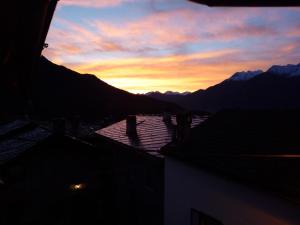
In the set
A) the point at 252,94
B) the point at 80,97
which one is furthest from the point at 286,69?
the point at 80,97

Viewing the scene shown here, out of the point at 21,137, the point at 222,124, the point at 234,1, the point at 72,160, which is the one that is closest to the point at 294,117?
the point at 222,124

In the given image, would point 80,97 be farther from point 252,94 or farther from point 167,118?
point 252,94

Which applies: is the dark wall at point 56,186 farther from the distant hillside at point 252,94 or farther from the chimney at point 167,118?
the distant hillside at point 252,94

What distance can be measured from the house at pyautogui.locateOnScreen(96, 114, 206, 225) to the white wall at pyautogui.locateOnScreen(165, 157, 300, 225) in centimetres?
157

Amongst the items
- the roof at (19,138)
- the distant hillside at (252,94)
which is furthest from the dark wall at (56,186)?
the distant hillside at (252,94)

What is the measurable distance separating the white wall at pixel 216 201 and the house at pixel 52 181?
8787 millimetres

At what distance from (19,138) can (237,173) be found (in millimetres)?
16639

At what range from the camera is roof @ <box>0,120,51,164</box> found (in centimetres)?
1992

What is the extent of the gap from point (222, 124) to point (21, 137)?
1407cm

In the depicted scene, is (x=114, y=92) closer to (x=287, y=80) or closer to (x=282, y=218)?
(x=287, y=80)

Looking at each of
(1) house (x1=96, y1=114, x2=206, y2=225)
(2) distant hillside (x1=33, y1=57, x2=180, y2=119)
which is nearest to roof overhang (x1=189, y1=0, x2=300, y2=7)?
(1) house (x1=96, y1=114, x2=206, y2=225)

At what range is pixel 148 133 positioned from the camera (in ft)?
67.2

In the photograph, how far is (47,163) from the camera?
67.1 ft

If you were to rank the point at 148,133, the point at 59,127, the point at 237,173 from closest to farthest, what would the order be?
the point at 237,173, the point at 148,133, the point at 59,127
